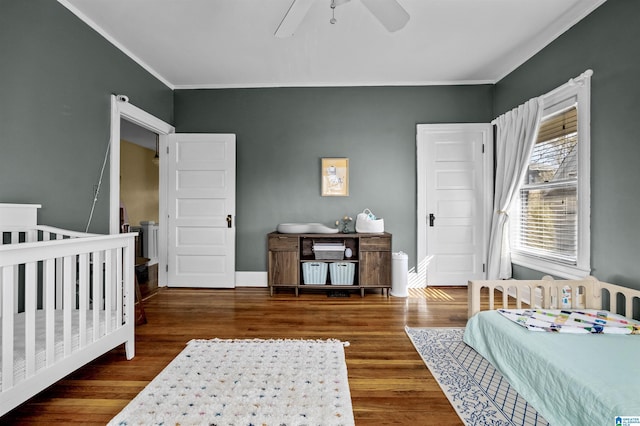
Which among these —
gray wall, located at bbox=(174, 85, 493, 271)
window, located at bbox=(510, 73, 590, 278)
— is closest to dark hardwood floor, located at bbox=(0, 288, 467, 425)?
gray wall, located at bbox=(174, 85, 493, 271)

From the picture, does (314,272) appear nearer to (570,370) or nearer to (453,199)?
(453,199)

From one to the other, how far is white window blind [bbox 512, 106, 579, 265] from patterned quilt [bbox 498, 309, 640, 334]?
32.9 inches

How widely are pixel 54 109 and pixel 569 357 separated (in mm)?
3471

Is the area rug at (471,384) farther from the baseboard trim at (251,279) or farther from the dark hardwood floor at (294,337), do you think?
the baseboard trim at (251,279)

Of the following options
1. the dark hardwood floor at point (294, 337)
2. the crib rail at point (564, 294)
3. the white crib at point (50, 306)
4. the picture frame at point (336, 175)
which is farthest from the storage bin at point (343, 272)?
the white crib at point (50, 306)

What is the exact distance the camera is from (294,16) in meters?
1.92

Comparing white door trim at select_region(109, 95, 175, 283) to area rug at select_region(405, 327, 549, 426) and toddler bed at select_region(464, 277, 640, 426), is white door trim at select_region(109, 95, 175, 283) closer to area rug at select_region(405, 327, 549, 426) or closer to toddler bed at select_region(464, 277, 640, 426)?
area rug at select_region(405, 327, 549, 426)

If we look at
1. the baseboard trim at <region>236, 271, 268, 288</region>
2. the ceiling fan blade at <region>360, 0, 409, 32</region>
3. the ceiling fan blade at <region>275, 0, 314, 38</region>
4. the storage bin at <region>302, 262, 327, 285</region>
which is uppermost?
the ceiling fan blade at <region>275, 0, 314, 38</region>

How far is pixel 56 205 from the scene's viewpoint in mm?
2264

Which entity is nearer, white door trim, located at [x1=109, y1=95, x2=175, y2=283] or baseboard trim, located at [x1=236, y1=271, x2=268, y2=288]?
white door trim, located at [x1=109, y1=95, x2=175, y2=283]

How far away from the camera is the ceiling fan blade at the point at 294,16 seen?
1.81 meters

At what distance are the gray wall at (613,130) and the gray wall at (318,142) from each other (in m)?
1.52

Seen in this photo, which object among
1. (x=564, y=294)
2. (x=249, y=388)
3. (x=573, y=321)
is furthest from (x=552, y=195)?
(x=249, y=388)

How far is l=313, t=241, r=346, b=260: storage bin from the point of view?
3.58 meters
